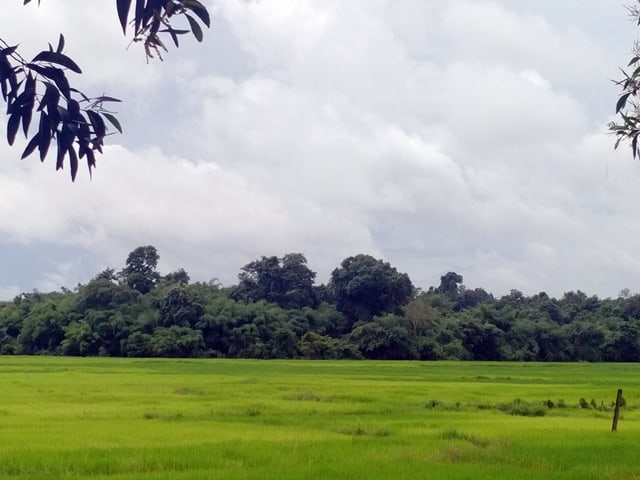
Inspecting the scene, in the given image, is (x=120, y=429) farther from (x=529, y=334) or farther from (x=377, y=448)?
(x=529, y=334)

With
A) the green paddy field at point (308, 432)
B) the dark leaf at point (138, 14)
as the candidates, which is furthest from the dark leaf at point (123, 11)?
the green paddy field at point (308, 432)

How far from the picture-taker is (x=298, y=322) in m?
51.5

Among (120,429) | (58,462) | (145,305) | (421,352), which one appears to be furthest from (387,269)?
(58,462)

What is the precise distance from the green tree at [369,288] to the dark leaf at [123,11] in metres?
50.4

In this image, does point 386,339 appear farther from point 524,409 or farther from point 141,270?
point 524,409

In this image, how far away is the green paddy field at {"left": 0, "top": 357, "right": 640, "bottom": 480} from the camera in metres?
9.08

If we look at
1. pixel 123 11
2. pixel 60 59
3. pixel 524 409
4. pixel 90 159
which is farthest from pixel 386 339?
pixel 123 11

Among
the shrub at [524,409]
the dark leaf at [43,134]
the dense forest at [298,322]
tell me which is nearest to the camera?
the dark leaf at [43,134]

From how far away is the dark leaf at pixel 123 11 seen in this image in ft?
7.07

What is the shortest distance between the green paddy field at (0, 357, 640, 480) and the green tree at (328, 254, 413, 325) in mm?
29487

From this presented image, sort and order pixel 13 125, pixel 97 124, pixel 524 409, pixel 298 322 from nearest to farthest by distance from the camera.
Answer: pixel 13 125, pixel 97 124, pixel 524 409, pixel 298 322

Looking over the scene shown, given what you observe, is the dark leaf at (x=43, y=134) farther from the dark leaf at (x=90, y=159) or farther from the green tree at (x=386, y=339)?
the green tree at (x=386, y=339)

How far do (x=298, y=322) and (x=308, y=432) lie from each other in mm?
38604

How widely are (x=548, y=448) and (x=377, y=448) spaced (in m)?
2.45
